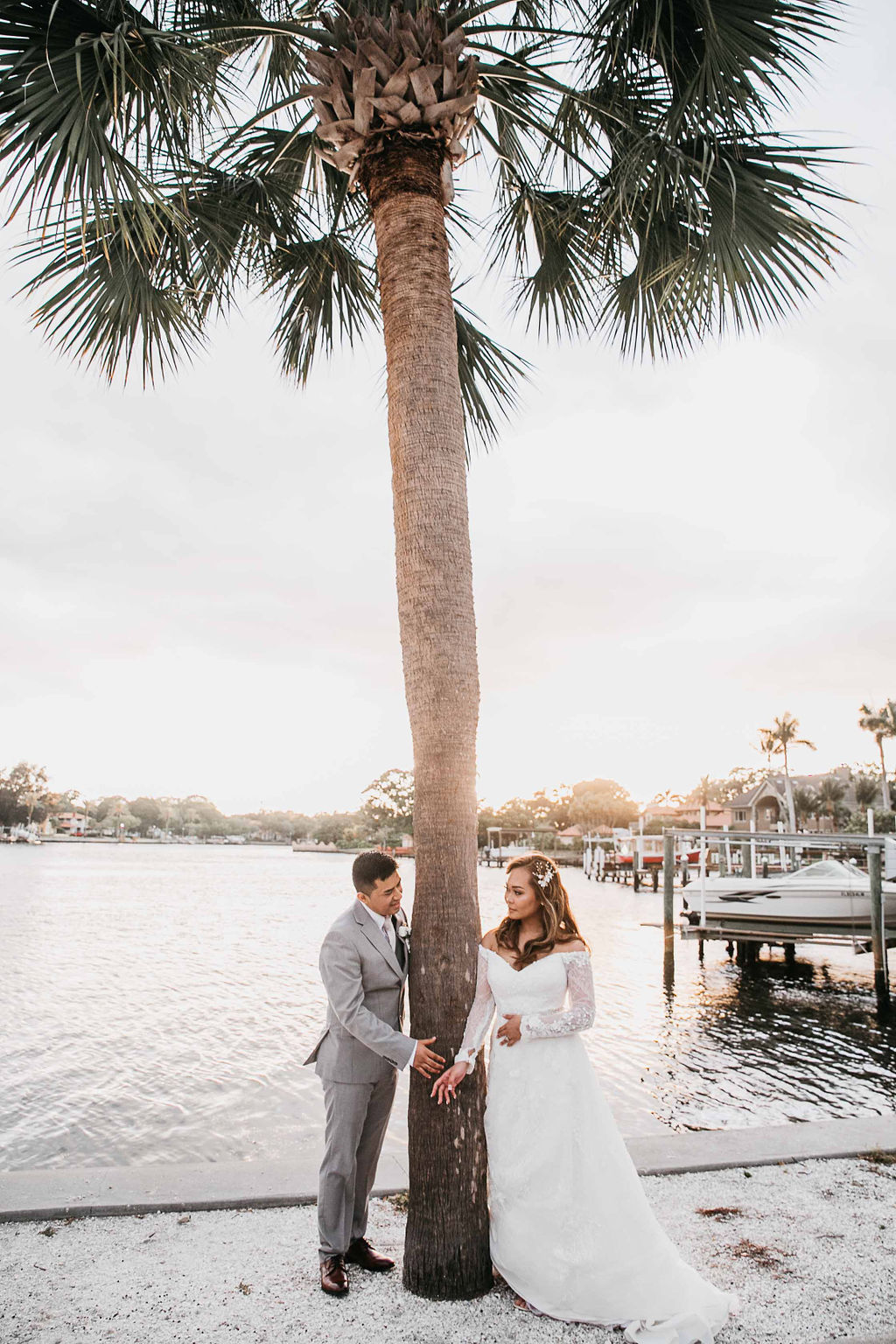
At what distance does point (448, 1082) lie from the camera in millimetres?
3553

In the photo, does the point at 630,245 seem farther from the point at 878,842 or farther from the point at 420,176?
the point at 878,842

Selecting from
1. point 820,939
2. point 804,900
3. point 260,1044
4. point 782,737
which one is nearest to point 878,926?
point 820,939

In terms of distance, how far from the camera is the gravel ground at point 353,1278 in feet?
10.4

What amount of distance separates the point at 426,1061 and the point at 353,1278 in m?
1.04

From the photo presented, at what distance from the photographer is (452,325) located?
14.4ft

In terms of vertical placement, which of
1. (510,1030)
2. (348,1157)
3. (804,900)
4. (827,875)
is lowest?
(804,900)

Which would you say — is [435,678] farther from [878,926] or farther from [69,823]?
[69,823]

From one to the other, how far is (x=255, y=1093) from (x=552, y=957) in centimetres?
746

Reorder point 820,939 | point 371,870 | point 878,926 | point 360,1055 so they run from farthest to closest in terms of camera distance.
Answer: point 820,939, point 878,926, point 371,870, point 360,1055

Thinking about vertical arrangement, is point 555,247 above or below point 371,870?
above

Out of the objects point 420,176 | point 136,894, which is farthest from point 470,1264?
point 136,894

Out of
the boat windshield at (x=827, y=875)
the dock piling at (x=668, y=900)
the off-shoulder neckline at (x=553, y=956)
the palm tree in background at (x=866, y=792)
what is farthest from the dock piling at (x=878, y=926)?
the palm tree in background at (x=866, y=792)

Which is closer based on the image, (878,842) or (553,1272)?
(553,1272)

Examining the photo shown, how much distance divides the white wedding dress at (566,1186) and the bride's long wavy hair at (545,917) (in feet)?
0.20
